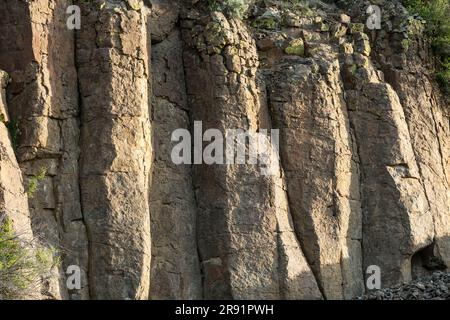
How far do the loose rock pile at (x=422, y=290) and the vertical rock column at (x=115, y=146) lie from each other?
487cm

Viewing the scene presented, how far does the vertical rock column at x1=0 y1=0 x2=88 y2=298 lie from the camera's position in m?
25.7

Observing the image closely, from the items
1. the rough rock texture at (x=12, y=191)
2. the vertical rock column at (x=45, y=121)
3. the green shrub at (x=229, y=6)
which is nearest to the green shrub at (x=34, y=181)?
the vertical rock column at (x=45, y=121)

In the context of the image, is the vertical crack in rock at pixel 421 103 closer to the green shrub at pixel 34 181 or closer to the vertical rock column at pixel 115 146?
the vertical rock column at pixel 115 146

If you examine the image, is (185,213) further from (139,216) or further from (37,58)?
(37,58)

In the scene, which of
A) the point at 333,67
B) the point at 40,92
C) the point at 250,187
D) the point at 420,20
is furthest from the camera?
the point at 420,20

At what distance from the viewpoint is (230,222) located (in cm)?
2733

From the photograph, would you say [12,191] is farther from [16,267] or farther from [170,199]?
[170,199]

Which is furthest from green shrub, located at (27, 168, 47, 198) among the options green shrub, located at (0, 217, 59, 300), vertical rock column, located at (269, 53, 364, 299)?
vertical rock column, located at (269, 53, 364, 299)

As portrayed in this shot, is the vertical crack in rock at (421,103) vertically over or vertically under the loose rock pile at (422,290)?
over

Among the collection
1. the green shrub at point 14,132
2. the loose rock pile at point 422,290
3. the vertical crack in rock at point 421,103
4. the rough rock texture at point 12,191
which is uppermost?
the vertical crack in rock at point 421,103

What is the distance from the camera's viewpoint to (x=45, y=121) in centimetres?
2589

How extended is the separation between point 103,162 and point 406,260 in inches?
296

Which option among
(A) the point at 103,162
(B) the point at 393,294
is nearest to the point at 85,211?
(A) the point at 103,162

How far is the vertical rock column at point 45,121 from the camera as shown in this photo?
2572 centimetres
